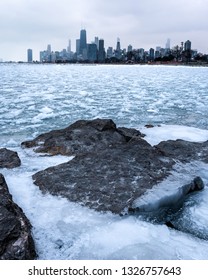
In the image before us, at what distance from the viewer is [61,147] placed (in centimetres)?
880

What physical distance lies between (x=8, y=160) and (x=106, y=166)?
243 centimetres

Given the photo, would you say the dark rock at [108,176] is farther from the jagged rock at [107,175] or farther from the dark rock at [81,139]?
the dark rock at [81,139]

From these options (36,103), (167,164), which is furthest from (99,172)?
(36,103)

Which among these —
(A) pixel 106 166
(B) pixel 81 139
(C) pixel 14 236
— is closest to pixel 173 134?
(B) pixel 81 139

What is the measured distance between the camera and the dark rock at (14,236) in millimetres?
4102

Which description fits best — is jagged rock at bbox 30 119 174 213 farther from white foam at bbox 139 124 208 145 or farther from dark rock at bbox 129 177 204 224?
white foam at bbox 139 124 208 145

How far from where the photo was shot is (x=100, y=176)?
6.63m

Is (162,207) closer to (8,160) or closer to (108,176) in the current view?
(108,176)

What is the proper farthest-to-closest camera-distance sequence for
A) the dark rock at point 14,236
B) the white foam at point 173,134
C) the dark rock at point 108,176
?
the white foam at point 173,134
the dark rock at point 108,176
the dark rock at point 14,236

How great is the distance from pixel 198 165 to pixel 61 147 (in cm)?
353

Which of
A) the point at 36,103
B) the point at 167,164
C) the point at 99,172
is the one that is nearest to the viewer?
the point at 99,172

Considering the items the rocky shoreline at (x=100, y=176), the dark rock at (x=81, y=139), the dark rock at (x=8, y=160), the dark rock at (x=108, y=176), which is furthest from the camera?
the dark rock at (x=81, y=139)

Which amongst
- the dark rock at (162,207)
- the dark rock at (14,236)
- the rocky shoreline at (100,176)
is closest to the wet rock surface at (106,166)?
the rocky shoreline at (100,176)
